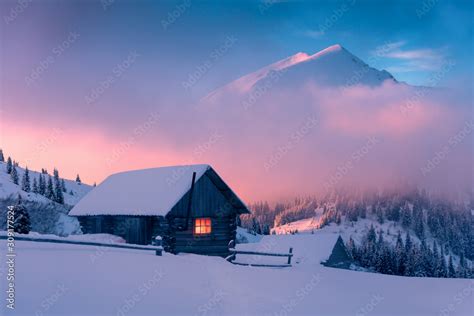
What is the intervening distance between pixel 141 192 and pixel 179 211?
4258 mm

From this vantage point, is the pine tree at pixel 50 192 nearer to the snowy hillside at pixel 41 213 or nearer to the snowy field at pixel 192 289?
the snowy hillside at pixel 41 213

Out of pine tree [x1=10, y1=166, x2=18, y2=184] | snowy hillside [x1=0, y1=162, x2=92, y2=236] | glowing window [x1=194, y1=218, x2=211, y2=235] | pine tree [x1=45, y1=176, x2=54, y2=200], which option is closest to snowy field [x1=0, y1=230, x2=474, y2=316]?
glowing window [x1=194, y1=218, x2=211, y2=235]

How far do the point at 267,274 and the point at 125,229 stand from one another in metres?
13.2

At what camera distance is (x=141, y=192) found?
29750 millimetres

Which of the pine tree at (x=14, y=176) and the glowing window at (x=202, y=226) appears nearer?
the glowing window at (x=202, y=226)

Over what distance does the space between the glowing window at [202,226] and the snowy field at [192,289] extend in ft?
20.5

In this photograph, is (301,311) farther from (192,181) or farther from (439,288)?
(192,181)

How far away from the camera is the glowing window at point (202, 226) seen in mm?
27844

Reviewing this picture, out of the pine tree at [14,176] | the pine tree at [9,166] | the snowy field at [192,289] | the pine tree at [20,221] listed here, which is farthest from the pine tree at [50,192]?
the snowy field at [192,289]

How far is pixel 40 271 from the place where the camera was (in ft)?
41.2

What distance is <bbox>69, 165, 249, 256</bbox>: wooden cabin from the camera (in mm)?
26766

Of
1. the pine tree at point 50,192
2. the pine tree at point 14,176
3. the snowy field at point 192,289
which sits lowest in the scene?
the snowy field at point 192,289

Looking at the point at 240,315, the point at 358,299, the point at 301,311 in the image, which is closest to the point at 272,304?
the point at 301,311

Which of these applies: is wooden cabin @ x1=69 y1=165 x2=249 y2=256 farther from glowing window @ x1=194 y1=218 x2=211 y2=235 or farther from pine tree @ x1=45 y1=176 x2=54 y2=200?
pine tree @ x1=45 y1=176 x2=54 y2=200
